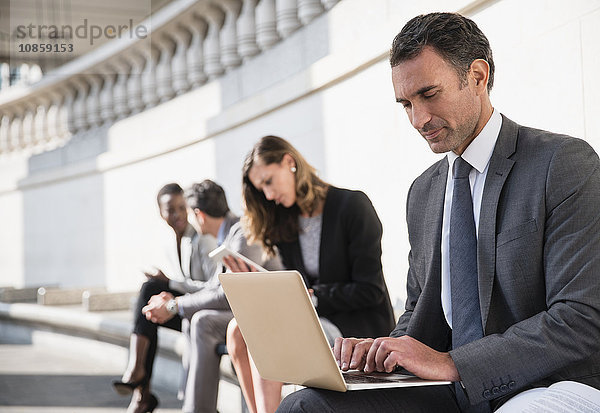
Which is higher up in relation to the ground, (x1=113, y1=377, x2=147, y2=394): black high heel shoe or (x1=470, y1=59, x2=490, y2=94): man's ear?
(x1=470, y1=59, x2=490, y2=94): man's ear

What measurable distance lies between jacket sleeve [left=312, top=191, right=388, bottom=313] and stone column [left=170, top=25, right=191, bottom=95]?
13.5ft

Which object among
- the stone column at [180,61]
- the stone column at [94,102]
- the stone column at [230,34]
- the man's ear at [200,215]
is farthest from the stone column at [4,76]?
the man's ear at [200,215]

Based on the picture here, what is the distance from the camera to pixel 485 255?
1.75 meters

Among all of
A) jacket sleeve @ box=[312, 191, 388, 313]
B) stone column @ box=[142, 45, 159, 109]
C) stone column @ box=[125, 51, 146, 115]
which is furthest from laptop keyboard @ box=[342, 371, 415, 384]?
→ stone column @ box=[125, 51, 146, 115]

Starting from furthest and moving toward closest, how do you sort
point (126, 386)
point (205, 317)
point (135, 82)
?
1. point (135, 82)
2. point (126, 386)
3. point (205, 317)

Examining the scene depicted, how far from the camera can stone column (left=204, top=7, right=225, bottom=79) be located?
6551 millimetres

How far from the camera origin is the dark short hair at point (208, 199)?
14.5ft

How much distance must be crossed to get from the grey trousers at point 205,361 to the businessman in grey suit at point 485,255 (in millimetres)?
1786

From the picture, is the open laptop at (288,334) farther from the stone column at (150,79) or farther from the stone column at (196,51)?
the stone column at (150,79)

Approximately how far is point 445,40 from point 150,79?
624 cm

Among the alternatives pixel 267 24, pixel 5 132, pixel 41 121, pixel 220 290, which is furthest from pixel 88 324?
pixel 5 132

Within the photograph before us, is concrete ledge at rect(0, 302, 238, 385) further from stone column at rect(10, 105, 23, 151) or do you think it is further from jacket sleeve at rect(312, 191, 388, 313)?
stone column at rect(10, 105, 23, 151)

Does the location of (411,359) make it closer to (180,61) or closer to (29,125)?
(180,61)

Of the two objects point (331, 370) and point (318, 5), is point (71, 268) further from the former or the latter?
point (331, 370)
